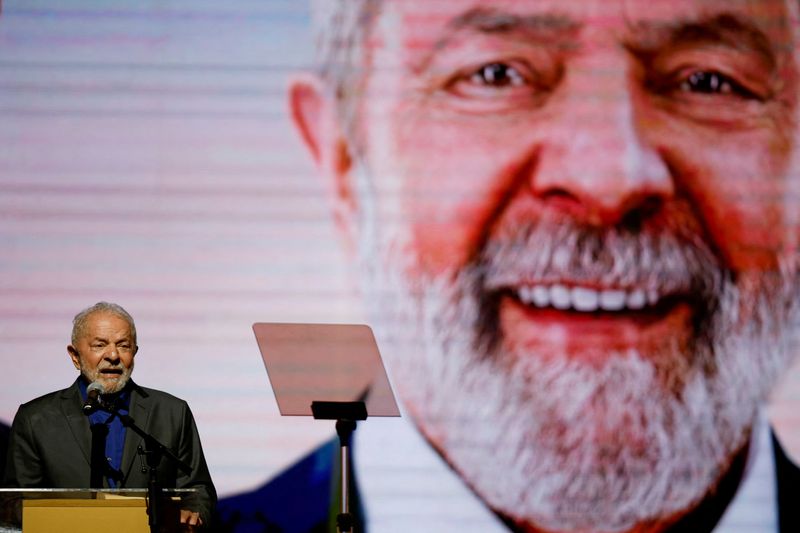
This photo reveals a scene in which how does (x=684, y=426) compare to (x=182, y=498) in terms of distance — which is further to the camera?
(x=684, y=426)

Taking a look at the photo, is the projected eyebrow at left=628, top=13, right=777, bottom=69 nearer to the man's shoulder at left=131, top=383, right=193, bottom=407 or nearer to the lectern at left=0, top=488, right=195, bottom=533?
the man's shoulder at left=131, top=383, right=193, bottom=407

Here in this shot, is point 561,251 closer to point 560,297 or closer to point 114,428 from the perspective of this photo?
point 560,297

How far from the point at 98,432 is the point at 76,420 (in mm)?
161

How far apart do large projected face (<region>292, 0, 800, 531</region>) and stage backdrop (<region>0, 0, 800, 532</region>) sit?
19 cm

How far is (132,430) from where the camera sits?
3.49 m

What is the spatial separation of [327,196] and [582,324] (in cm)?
107

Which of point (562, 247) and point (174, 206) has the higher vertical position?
Answer: point (174, 206)

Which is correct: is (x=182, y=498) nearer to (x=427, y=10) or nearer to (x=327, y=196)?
(x=327, y=196)

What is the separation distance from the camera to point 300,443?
4.63 m

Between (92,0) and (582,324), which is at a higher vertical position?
(92,0)

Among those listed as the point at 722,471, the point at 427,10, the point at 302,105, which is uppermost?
the point at 427,10

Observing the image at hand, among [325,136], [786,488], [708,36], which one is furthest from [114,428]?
[708,36]

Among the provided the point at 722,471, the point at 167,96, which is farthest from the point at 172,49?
the point at 722,471

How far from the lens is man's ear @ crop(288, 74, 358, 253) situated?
15.4 feet
